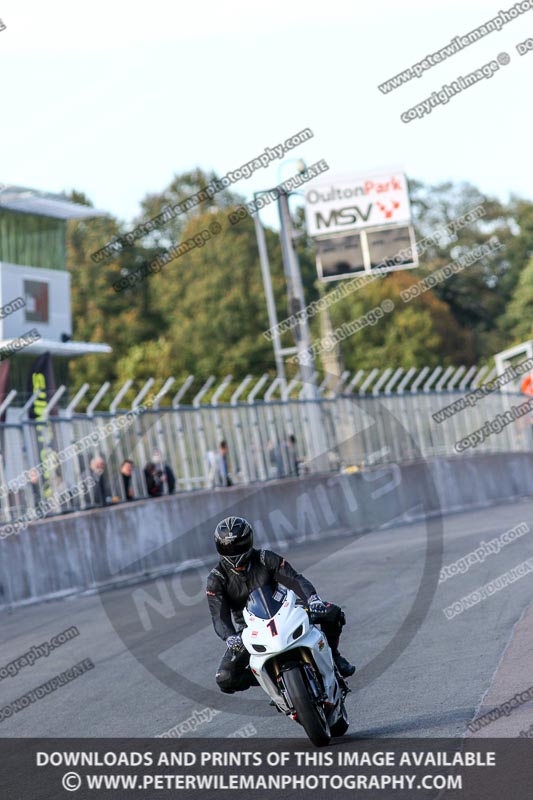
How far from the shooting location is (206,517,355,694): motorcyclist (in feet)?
25.3

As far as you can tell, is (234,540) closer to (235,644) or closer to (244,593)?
(244,593)

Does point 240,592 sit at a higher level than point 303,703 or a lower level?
higher

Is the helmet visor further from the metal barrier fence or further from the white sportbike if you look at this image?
the metal barrier fence

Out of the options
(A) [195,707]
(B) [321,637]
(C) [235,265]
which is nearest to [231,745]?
(B) [321,637]

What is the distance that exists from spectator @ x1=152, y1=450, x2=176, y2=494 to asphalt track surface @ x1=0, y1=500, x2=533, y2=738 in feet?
9.44

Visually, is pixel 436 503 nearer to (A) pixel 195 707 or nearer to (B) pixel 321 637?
(A) pixel 195 707

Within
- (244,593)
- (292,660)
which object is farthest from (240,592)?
(292,660)

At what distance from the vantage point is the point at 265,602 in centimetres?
757

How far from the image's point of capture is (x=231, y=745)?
812 cm

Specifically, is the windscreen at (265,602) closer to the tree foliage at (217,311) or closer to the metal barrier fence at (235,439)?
the metal barrier fence at (235,439)

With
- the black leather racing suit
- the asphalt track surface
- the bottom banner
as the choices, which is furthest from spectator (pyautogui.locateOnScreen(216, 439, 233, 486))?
the black leather racing suit

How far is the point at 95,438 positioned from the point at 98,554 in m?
2.06

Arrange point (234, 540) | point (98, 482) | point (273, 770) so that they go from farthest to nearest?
1. point (98, 482)
2. point (234, 540)
3. point (273, 770)

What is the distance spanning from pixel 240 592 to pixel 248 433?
1628 cm
